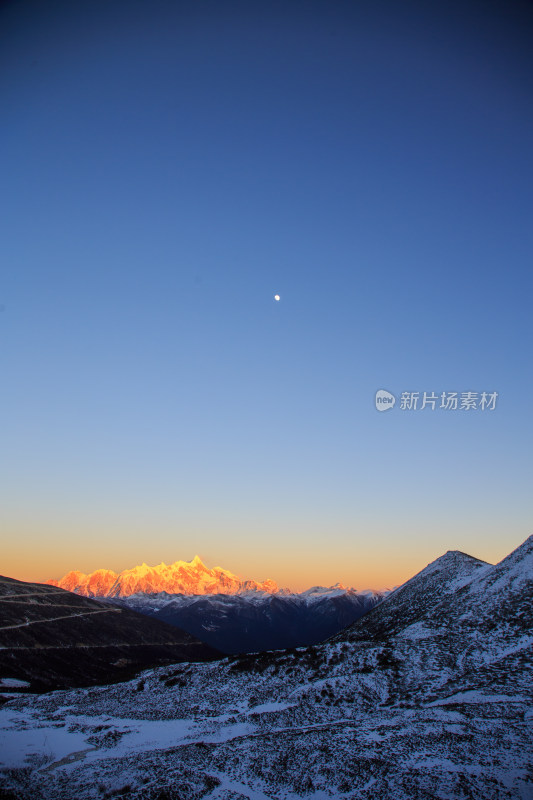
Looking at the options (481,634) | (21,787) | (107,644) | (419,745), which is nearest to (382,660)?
(481,634)

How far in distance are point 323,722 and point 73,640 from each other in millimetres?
70389

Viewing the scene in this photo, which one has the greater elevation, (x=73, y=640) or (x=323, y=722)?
(x=323, y=722)

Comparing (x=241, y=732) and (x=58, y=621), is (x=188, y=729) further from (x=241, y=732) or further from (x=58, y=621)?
(x=58, y=621)

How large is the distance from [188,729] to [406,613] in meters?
46.5

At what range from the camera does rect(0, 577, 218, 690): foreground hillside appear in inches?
2830

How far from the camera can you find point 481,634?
53812 millimetres

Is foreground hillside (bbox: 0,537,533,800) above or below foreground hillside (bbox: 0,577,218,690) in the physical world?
above

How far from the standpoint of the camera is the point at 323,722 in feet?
128

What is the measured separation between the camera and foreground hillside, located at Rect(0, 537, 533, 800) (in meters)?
26.5

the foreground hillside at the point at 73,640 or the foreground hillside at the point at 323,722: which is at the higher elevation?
the foreground hillside at the point at 323,722

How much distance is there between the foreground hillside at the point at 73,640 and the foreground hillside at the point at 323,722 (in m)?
19.3

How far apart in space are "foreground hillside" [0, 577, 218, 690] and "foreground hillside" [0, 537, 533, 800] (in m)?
19.3

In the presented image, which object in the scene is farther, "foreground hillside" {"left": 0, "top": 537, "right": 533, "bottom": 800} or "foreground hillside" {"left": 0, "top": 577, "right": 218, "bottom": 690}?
"foreground hillside" {"left": 0, "top": 577, "right": 218, "bottom": 690}

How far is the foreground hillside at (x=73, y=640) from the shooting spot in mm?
71875
